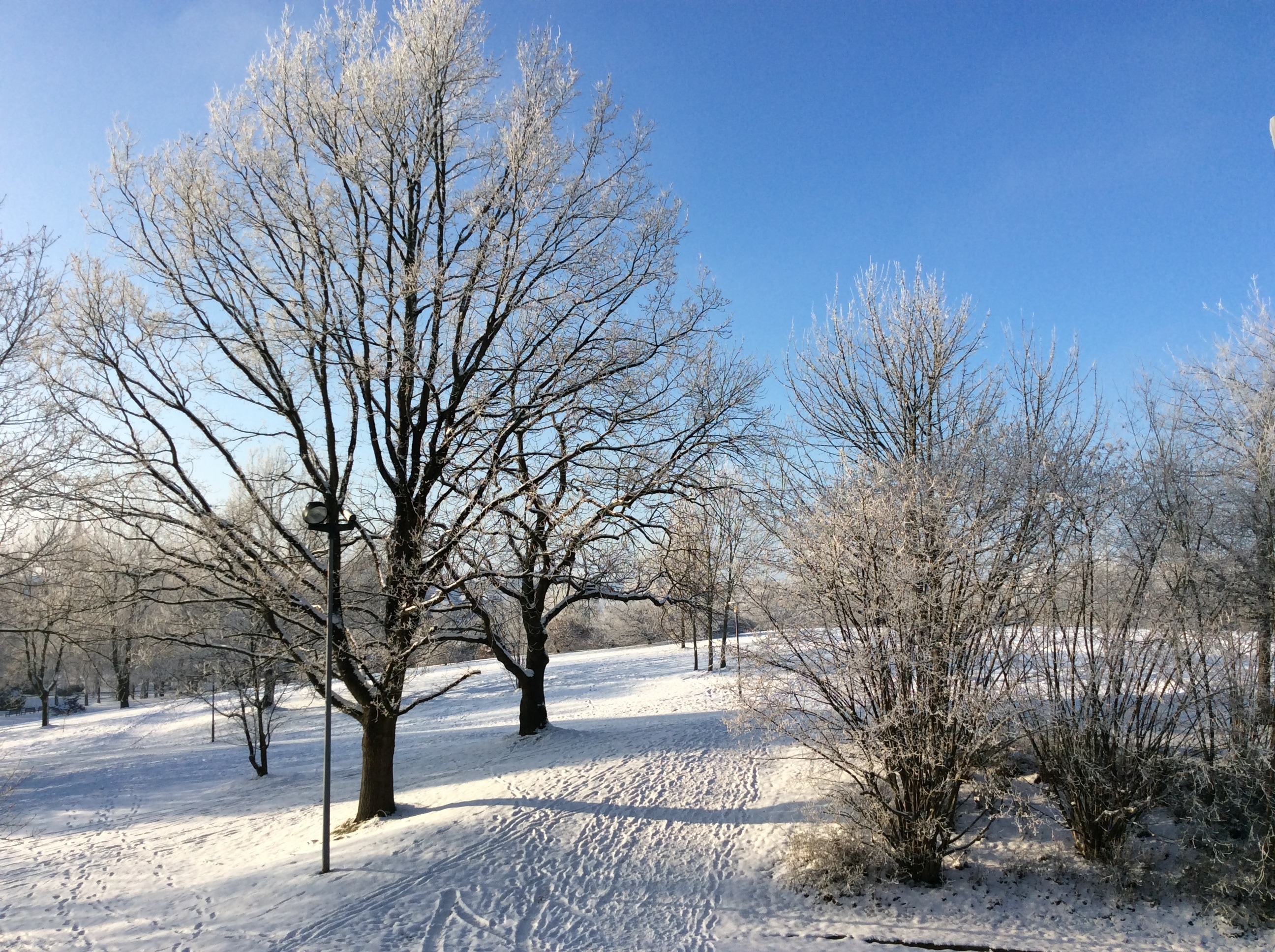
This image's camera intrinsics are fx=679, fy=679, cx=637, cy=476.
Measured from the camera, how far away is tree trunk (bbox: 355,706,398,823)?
32.1ft

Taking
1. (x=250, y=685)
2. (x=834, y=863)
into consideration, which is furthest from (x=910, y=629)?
(x=250, y=685)

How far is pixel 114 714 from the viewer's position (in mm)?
33094

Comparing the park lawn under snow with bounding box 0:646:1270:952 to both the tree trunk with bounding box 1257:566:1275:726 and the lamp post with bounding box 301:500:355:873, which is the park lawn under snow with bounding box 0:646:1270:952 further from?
the tree trunk with bounding box 1257:566:1275:726

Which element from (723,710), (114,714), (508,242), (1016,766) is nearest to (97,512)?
(508,242)

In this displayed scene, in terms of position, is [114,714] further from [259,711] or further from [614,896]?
[614,896]

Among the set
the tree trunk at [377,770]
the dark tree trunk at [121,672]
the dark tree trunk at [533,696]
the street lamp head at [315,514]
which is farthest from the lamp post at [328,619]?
the dark tree trunk at [121,672]

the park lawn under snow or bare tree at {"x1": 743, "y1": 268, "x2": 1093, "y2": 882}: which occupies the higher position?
bare tree at {"x1": 743, "y1": 268, "x2": 1093, "y2": 882}

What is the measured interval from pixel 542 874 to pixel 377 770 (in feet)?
11.3

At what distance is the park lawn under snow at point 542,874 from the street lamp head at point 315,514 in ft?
13.2

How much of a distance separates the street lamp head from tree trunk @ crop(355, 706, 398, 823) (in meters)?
3.31

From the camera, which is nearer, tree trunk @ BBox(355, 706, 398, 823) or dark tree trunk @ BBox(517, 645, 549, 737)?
tree trunk @ BBox(355, 706, 398, 823)

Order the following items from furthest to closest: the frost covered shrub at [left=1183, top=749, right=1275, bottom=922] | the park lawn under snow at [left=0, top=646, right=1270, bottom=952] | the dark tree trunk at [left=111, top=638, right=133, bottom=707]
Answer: the dark tree trunk at [left=111, top=638, right=133, bottom=707] < the frost covered shrub at [left=1183, top=749, right=1275, bottom=922] < the park lawn under snow at [left=0, top=646, right=1270, bottom=952]

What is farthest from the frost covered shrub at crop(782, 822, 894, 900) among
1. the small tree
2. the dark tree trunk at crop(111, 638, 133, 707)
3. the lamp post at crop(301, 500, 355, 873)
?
the dark tree trunk at crop(111, 638, 133, 707)

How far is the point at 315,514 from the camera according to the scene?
806cm
